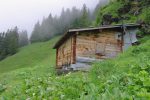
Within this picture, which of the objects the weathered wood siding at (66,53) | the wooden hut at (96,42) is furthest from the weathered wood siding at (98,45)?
the weathered wood siding at (66,53)

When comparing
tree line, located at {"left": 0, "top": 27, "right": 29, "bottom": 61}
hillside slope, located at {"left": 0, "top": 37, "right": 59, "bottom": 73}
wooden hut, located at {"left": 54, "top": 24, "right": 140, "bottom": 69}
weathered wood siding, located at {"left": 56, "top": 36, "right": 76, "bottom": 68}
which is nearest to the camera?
wooden hut, located at {"left": 54, "top": 24, "right": 140, "bottom": 69}

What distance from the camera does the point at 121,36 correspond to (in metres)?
33.7

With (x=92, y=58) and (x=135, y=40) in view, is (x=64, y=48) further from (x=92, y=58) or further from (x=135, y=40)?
(x=135, y=40)

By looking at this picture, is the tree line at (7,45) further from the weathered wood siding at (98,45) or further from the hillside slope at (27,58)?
the weathered wood siding at (98,45)

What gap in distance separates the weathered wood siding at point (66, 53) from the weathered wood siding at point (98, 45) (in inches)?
20.2

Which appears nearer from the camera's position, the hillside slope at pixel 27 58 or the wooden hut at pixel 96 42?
the wooden hut at pixel 96 42

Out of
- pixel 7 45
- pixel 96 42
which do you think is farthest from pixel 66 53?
pixel 7 45

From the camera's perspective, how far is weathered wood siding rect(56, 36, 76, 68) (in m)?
32.2

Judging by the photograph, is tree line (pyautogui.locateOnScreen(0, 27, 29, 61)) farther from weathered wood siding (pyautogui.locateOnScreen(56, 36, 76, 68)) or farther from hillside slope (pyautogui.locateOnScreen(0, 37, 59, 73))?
weathered wood siding (pyautogui.locateOnScreen(56, 36, 76, 68))

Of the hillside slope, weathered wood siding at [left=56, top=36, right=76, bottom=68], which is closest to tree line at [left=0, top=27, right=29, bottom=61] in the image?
the hillside slope

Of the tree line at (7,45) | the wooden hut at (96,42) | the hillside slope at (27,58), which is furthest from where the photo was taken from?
the tree line at (7,45)

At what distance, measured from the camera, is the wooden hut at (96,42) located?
3192cm

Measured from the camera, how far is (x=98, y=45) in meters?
32.9

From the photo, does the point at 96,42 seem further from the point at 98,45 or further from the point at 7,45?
the point at 7,45
